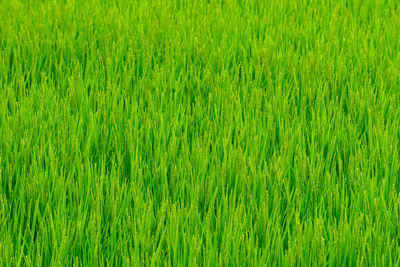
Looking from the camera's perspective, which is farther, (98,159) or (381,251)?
(98,159)

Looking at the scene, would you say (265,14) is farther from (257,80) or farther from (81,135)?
(81,135)

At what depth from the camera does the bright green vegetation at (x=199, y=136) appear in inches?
58.1

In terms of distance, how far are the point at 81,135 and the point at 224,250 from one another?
87 centimetres

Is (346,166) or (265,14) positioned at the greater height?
(265,14)

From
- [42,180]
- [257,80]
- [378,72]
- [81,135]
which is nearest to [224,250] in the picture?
[42,180]

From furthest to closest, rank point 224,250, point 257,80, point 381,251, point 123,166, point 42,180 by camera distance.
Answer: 1. point 257,80
2. point 123,166
3. point 42,180
4. point 381,251
5. point 224,250

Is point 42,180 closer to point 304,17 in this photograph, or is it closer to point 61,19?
point 61,19

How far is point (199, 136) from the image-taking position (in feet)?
6.92

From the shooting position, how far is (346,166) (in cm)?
198

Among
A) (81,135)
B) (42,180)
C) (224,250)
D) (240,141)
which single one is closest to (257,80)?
(240,141)

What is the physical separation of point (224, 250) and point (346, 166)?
740 mm

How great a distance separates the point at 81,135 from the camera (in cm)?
209

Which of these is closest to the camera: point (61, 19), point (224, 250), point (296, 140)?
point (224, 250)

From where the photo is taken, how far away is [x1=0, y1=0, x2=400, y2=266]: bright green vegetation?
147 cm
